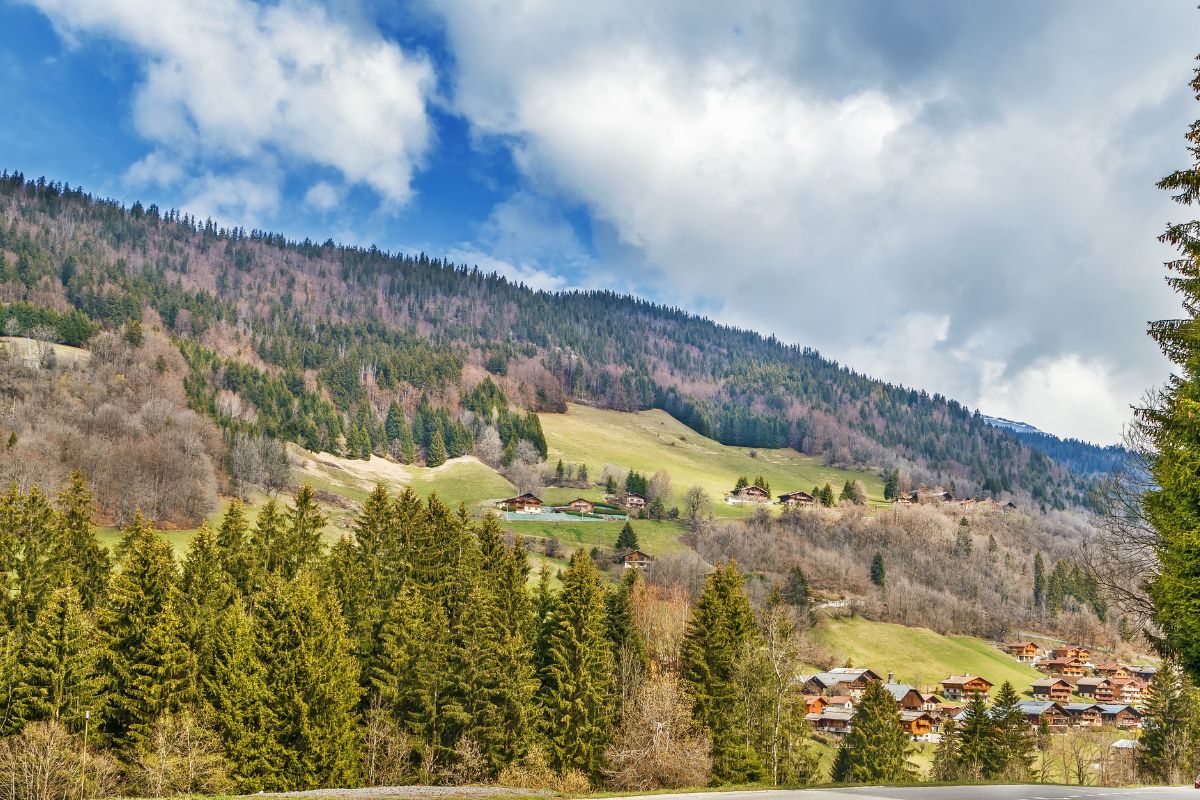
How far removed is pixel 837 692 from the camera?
359 feet

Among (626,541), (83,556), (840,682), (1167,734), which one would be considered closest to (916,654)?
(840,682)

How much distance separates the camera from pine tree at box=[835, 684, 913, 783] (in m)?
67.8

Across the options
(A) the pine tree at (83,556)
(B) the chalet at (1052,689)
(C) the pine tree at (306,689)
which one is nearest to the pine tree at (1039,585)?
(B) the chalet at (1052,689)

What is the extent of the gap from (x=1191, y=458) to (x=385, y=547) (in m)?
54.8

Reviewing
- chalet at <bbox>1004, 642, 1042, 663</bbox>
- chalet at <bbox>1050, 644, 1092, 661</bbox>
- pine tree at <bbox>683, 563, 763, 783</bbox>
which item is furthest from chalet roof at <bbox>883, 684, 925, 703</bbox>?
pine tree at <bbox>683, 563, 763, 783</bbox>

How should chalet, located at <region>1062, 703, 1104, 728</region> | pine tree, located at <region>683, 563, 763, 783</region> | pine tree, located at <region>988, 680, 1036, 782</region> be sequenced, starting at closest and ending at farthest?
pine tree, located at <region>683, 563, 763, 783</region> < pine tree, located at <region>988, 680, 1036, 782</region> < chalet, located at <region>1062, 703, 1104, 728</region>

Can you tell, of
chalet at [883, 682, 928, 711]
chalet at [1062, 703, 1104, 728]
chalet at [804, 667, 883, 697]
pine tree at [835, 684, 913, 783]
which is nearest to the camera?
pine tree at [835, 684, 913, 783]

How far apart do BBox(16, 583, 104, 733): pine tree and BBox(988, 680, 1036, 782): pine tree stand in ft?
210

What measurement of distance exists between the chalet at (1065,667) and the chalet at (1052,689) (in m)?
13.0

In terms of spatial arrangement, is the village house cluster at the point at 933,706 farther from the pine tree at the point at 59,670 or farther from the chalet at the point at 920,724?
the pine tree at the point at 59,670

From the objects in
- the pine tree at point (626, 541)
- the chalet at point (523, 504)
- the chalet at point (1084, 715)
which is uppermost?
the chalet at point (523, 504)

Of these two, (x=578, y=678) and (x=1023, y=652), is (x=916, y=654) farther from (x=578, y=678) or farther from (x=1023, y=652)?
(x=578, y=678)

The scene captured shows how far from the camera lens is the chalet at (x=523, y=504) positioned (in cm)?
16788

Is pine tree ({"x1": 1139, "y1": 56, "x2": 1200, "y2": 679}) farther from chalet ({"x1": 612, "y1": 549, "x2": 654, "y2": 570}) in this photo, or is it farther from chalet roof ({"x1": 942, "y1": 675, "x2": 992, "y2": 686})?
chalet ({"x1": 612, "y1": 549, "x2": 654, "y2": 570})
